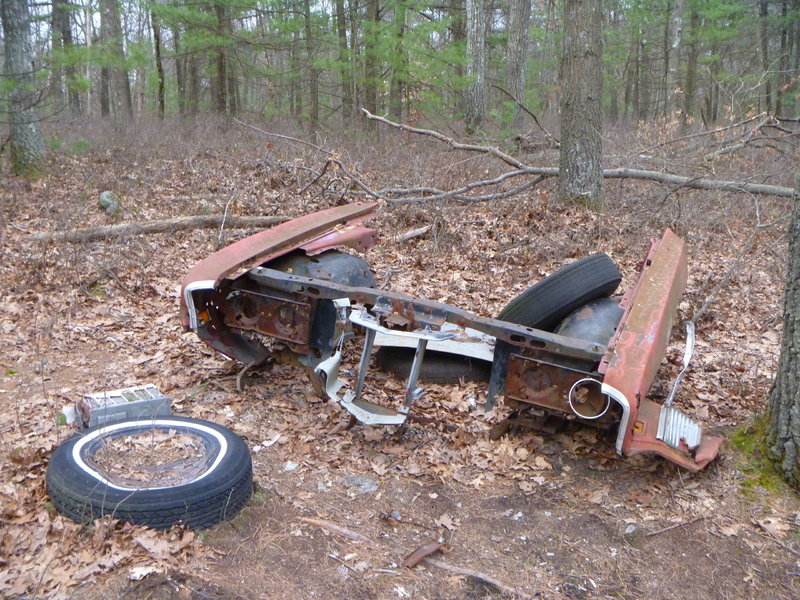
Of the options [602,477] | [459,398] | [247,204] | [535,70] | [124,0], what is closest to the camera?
[602,477]

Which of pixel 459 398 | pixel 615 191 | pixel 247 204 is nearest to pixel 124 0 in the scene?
pixel 247 204

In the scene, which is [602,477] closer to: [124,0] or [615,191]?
[615,191]

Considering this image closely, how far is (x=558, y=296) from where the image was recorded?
13.9 ft

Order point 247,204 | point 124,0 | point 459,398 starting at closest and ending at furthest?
1. point 459,398
2. point 247,204
3. point 124,0

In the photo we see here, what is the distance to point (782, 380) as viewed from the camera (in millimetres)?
3699

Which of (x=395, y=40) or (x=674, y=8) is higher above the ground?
(x=674, y=8)

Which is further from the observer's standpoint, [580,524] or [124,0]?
[124,0]

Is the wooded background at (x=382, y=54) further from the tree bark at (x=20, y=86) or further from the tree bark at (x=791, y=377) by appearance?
the tree bark at (x=791, y=377)

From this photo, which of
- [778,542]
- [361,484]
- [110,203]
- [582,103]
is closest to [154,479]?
[361,484]

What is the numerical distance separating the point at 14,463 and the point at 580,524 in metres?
2.99

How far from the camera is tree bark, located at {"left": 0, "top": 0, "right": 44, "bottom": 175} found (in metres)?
11.4

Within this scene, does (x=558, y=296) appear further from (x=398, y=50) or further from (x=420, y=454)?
(x=398, y=50)

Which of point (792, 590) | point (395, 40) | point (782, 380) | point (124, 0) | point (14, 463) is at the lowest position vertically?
point (792, 590)

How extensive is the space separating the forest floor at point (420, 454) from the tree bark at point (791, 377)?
0.48ft
